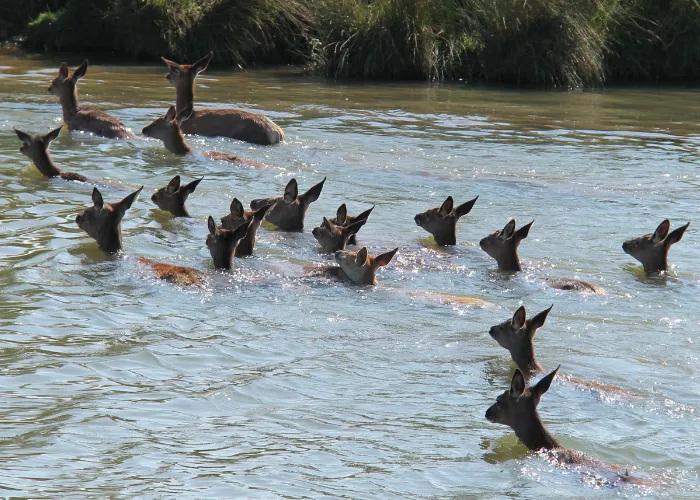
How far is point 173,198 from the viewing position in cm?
1109

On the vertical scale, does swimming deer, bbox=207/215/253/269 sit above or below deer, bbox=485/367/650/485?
above

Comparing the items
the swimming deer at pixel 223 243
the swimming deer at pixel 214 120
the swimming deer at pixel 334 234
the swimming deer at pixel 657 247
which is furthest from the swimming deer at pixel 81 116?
the swimming deer at pixel 657 247

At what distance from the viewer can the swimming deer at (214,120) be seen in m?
15.6

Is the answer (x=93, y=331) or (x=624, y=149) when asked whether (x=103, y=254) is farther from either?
(x=624, y=149)

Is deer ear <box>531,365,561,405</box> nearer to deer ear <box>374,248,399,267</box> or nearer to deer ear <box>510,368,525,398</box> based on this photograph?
deer ear <box>510,368,525,398</box>

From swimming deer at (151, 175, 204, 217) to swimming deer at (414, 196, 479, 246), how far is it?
232cm

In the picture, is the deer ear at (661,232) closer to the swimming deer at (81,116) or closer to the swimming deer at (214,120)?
the swimming deer at (214,120)

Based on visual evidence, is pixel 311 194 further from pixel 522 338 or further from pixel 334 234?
pixel 522 338

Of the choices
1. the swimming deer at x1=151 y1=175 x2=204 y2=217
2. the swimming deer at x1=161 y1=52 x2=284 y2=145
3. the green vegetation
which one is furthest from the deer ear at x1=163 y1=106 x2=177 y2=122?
the green vegetation

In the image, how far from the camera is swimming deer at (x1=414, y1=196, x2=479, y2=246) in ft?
35.4

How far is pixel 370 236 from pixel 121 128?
5.42 metres

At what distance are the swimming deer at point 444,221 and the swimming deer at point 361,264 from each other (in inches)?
68.2

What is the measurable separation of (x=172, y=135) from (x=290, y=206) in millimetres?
3616

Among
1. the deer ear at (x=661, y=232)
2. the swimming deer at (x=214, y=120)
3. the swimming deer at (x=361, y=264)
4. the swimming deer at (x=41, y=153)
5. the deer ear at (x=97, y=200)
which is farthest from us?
the swimming deer at (x=214, y=120)
